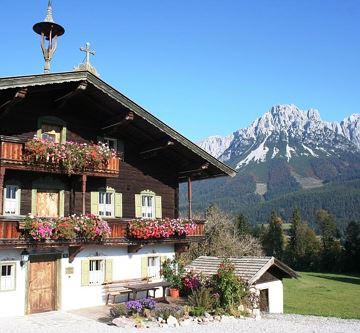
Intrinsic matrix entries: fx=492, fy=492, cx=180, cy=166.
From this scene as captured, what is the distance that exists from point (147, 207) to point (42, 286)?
6207 mm

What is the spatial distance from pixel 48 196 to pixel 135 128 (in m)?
5.01

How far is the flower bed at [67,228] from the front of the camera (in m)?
16.4

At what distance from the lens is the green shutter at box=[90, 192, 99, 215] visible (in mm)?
20125

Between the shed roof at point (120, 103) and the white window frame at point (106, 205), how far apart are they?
3290 millimetres

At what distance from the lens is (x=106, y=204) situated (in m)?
20.8

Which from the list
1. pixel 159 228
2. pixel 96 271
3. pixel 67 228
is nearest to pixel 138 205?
pixel 159 228

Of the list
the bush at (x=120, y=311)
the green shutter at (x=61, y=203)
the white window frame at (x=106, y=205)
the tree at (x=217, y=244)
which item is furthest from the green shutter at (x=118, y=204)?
the tree at (x=217, y=244)

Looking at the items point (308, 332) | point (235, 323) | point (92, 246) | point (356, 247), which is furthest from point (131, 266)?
point (356, 247)

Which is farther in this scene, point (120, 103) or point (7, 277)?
point (120, 103)

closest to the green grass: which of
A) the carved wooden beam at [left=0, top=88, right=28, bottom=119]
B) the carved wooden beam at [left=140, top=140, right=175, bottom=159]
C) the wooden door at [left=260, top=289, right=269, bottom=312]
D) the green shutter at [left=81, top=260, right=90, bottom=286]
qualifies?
the wooden door at [left=260, top=289, right=269, bottom=312]

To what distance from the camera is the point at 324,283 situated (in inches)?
2415

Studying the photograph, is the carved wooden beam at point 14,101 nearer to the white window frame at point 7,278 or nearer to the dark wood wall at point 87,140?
the dark wood wall at point 87,140

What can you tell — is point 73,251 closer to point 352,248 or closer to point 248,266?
point 248,266

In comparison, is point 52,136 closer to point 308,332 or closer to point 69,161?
point 69,161
